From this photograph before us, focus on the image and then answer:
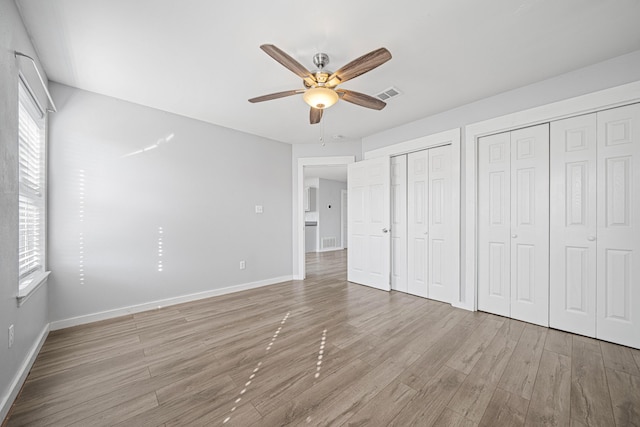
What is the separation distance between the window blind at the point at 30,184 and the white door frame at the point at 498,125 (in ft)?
13.7

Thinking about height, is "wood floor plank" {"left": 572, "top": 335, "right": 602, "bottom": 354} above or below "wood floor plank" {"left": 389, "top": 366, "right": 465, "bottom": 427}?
above

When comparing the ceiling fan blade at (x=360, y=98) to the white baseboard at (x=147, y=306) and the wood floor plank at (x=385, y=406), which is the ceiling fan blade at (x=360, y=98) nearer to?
the wood floor plank at (x=385, y=406)

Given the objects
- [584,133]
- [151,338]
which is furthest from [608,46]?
[151,338]

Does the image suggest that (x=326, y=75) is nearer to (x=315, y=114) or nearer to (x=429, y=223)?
(x=315, y=114)

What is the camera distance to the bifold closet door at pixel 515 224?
2.55 metres

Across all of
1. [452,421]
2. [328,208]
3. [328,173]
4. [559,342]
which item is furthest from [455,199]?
[328,208]

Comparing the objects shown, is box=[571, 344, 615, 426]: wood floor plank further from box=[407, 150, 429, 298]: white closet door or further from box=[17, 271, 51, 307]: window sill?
box=[17, 271, 51, 307]: window sill

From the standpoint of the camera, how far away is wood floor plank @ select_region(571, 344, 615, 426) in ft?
4.55

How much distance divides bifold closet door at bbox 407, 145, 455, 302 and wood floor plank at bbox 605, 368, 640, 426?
152 cm

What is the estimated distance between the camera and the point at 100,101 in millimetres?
2746

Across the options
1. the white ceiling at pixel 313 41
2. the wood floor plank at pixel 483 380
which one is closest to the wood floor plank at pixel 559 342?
the wood floor plank at pixel 483 380

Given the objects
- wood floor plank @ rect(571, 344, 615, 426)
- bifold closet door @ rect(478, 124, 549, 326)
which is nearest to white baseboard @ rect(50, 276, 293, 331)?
bifold closet door @ rect(478, 124, 549, 326)

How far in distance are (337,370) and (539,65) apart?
3152 mm

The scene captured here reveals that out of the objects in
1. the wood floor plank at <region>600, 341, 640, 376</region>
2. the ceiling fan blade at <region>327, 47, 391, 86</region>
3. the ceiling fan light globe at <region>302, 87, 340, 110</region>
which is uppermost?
the ceiling fan blade at <region>327, 47, 391, 86</region>
